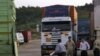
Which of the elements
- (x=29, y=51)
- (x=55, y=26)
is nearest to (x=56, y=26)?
(x=55, y=26)

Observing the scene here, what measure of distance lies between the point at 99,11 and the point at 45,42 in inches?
357

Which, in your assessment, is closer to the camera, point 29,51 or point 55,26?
point 55,26

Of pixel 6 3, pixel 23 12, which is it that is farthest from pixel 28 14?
pixel 6 3

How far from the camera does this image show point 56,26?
26.6m

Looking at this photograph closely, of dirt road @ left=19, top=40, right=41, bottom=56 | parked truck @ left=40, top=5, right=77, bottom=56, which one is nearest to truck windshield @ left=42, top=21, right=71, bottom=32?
parked truck @ left=40, top=5, right=77, bottom=56

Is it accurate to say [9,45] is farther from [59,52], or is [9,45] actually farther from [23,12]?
[23,12]

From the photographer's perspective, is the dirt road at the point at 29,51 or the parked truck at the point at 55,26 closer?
the parked truck at the point at 55,26

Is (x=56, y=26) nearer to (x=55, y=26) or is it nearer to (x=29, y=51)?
(x=55, y=26)

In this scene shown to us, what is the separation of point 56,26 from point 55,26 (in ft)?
0.24

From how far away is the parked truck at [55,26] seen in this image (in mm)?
26428

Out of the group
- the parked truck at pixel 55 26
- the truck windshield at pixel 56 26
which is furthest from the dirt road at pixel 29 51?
the truck windshield at pixel 56 26

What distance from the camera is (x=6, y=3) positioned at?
10.0 metres

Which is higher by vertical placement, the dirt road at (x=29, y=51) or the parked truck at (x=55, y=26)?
the parked truck at (x=55, y=26)

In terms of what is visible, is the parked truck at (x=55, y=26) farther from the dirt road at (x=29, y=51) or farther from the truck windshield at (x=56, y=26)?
the dirt road at (x=29, y=51)
